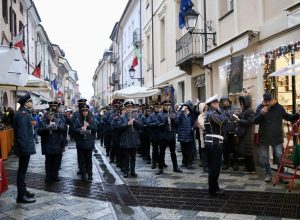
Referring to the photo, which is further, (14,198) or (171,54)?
(171,54)

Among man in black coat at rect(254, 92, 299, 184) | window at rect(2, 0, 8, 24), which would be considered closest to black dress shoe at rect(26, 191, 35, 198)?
man in black coat at rect(254, 92, 299, 184)

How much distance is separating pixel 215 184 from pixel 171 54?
45.3 feet

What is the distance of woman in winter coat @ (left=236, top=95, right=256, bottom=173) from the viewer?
9.20 m

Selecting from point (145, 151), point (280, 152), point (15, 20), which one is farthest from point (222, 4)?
point (15, 20)

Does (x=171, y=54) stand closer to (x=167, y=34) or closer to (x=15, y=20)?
(x=167, y=34)

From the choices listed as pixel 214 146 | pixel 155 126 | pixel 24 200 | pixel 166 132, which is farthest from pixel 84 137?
pixel 214 146

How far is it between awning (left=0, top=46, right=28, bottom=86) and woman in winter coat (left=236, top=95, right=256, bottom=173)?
17.7ft

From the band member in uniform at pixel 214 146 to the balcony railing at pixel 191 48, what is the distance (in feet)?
26.2

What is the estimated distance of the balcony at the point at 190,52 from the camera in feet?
49.4

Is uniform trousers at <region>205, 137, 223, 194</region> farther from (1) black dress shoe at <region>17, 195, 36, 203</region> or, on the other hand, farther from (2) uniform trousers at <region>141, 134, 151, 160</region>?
(2) uniform trousers at <region>141, 134, 151, 160</region>

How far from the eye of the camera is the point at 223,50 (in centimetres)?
1204

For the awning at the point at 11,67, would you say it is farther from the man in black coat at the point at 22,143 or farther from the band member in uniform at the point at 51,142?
the man in black coat at the point at 22,143

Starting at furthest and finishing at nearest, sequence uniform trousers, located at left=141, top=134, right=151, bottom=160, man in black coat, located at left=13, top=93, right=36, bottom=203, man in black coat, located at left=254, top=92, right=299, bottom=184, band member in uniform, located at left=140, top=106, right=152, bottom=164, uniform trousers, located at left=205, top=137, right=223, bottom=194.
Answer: uniform trousers, located at left=141, top=134, right=151, bottom=160 → band member in uniform, located at left=140, top=106, right=152, bottom=164 → man in black coat, located at left=254, top=92, right=299, bottom=184 → uniform trousers, located at left=205, top=137, right=223, bottom=194 → man in black coat, located at left=13, top=93, right=36, bottom=203

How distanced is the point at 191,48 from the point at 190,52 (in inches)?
7.3
